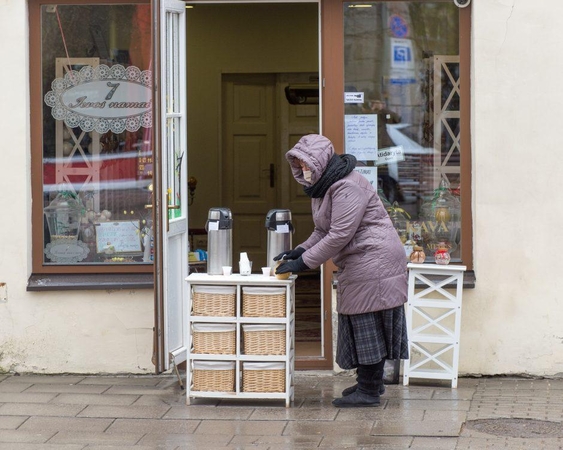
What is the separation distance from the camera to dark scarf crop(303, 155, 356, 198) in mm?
6805

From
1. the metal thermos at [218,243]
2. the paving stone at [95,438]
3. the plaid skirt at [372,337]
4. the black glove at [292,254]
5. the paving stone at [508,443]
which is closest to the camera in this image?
the paving stone at [508,443]

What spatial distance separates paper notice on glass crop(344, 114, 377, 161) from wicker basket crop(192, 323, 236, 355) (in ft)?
5.84

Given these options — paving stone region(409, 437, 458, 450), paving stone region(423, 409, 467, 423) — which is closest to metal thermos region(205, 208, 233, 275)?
paving stone region(423, 409, 467, 423)

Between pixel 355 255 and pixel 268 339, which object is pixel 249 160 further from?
pixel 355 255

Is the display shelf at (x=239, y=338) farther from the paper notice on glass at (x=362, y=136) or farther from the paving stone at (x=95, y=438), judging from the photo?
the paper notice on glass at (x=362, y=136)

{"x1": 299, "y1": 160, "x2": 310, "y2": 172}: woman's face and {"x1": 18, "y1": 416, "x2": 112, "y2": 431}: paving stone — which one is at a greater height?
{"x1": 299, "y1": 160, "x2": 310, "y2": 172}: woman's face

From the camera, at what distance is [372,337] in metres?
6.88

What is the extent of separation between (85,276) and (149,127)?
1204 millimetres

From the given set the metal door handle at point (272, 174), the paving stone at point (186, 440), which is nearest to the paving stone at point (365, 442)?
the paving stone at point (186, 440)

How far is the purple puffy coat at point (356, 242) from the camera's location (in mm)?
6730

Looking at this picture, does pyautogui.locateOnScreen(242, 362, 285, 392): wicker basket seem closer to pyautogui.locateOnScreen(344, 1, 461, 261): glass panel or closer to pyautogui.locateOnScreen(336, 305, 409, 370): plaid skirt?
pyautogui.locateOnScreen(336, 305, 409, 370): plaid skirt

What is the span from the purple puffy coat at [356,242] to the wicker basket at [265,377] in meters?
0.59

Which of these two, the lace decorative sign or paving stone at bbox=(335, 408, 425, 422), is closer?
paving stone at bbox=(335, 408, 425, 422)

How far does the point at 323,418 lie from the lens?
6.79 m
